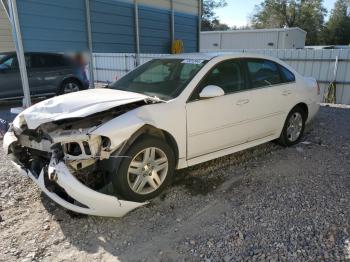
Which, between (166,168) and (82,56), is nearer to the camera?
(166,168)

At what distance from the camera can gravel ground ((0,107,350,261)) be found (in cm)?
277

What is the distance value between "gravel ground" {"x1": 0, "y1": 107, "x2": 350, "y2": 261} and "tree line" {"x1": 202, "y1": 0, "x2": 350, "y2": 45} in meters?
48.7

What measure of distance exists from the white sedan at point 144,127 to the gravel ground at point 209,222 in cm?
29

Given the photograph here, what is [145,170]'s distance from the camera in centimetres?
339

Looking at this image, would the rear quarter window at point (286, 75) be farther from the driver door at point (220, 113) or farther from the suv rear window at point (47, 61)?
the suv rear window at point (47, 61)

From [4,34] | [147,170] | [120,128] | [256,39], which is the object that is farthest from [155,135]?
[256,39]

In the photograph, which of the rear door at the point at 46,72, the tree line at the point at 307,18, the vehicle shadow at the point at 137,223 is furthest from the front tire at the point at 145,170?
the tree line at the point at 307,18

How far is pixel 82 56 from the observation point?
756 centimetres

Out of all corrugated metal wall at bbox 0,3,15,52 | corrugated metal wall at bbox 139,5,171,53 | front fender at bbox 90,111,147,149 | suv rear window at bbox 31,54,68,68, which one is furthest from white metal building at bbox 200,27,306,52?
front fender at bbox 90,111,147,149

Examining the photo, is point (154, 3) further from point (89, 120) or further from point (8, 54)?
point (89, 120)

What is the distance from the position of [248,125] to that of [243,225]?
1668 mm

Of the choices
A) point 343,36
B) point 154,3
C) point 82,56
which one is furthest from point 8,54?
point 343,36

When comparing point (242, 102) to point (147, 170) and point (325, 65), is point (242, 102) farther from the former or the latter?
point (325, 65)

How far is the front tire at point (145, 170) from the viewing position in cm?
320
